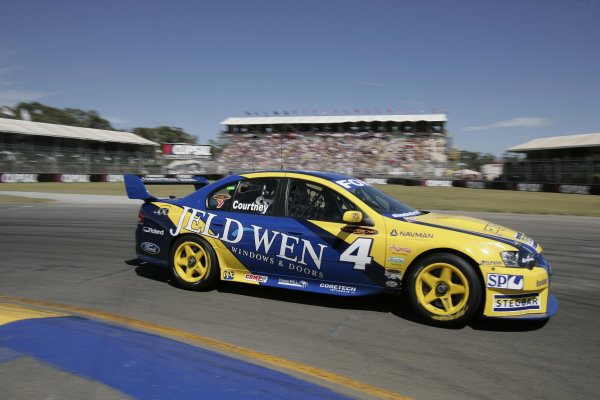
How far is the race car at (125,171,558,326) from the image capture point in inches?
169

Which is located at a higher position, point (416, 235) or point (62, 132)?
point (62, 132)

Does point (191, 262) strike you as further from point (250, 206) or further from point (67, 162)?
point (67, 162)

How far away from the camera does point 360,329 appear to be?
4.34m

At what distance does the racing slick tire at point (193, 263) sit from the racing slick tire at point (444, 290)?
232 cm

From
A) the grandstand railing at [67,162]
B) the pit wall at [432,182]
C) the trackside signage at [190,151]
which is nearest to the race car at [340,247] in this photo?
the pit wall at [432,182]

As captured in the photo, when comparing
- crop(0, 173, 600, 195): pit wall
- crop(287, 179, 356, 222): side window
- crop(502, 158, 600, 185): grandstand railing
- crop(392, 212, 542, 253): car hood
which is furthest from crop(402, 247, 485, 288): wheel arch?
crop(502, 158, 600, 185): grandstand railing

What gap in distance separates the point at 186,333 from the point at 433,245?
2.43m

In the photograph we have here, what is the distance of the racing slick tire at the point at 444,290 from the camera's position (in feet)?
14.1

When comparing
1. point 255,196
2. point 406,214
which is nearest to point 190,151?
point 255,196

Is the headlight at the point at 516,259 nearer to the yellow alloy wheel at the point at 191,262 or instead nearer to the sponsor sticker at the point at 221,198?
the sponsor sticker at the point at 221,198

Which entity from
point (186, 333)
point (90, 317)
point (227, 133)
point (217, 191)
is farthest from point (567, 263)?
point (227, 133)

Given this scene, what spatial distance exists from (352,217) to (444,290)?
1118 mm

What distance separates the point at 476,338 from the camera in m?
4.16

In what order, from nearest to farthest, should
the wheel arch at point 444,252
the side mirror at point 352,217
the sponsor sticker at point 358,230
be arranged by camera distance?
the wheel arch at point 444,252 < the side mirror at point 352,217 < the sponsor sticker at point 358,230
